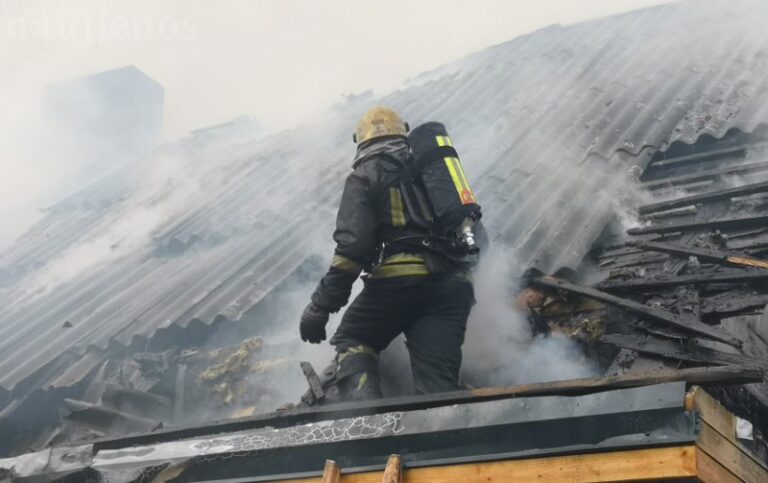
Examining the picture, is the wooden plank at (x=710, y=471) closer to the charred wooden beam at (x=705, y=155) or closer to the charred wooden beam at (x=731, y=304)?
the charred wooden beam at (x=731, y=304)

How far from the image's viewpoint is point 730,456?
6.16 feet

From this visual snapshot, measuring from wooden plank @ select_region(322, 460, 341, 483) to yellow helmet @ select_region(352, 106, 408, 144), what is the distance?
210 centimetres

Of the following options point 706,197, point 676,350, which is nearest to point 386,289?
point 676,350

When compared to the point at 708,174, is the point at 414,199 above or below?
above

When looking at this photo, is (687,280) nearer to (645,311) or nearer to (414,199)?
(645,311)

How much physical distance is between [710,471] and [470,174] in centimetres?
415

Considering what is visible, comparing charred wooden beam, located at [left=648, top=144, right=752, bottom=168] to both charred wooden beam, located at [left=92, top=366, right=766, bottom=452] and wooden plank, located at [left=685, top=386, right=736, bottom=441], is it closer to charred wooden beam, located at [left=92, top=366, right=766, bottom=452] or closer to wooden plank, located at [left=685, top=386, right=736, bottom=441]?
charred wooden beam, located at [left=92, top=366, right=766, bottom=452]

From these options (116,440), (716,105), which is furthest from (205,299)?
(716,105)

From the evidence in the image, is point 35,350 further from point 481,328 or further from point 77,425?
point 481,328

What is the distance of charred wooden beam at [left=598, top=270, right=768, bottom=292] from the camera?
10.1ft

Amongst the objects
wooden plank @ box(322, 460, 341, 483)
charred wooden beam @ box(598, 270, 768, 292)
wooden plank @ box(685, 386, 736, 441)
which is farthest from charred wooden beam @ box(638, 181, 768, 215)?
wooden plank @ box(322, 460, 341, 483)

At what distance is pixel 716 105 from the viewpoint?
19.0 ft

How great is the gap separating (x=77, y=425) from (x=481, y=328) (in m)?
3.01

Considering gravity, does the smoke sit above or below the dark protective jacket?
below
